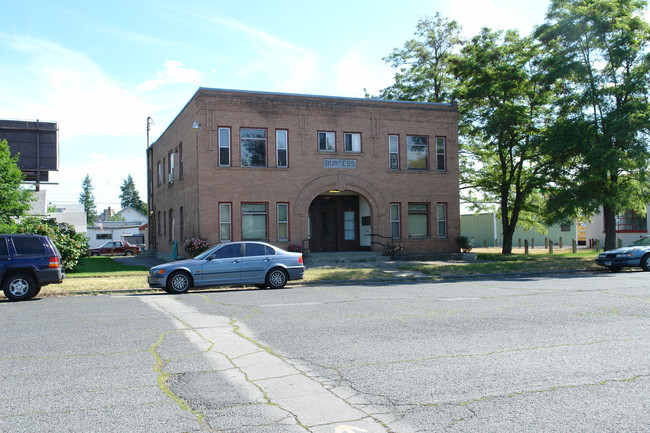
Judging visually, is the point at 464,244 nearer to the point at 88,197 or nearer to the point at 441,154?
the point at 441,154

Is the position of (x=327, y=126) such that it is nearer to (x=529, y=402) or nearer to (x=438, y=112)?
(x=438, y=112)

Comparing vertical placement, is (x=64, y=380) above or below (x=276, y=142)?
below

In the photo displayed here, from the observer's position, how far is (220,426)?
4.62 m

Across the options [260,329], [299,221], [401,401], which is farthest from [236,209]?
[401,401]

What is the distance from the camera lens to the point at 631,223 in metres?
42.7

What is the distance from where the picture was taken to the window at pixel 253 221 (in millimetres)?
25500

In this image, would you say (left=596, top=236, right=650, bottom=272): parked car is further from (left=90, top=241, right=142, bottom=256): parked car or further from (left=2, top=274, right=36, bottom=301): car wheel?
(left=90, top=241, right=142, bottom=256): parked car

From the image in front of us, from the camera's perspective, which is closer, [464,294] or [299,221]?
[464,294]

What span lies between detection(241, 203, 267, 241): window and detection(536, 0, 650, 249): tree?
43.2ft

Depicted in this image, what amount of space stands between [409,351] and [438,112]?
2309 centimetres

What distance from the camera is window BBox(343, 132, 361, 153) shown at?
27031 millimetres

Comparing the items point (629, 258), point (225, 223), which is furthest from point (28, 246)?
point (629, 258)

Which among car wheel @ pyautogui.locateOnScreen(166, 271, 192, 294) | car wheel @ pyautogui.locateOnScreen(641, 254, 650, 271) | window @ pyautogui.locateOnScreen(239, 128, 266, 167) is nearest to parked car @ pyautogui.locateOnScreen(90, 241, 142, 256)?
window @ pyautogui.locateOnScreen(239, 128, 266, 167)

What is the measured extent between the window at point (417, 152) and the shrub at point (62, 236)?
16228mm
